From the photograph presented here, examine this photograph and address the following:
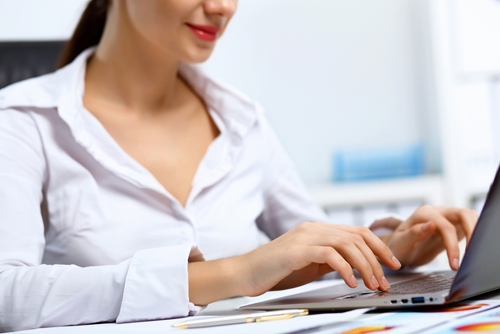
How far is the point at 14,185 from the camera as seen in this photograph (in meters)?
0.92

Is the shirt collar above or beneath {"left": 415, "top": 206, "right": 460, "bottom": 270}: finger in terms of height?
above

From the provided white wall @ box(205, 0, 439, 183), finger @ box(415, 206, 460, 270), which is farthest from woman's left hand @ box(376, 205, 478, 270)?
white wall @ box(205, 0, 439, 183)

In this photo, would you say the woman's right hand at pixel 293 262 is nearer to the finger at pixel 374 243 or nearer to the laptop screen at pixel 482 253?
the finger at pixel 374 243

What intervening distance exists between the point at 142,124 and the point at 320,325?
2.23 ft

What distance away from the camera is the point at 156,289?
0.73 meters

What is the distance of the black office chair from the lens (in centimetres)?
135

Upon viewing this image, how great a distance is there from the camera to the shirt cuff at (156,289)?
2.39 feet

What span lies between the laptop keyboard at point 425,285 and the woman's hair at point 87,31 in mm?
771

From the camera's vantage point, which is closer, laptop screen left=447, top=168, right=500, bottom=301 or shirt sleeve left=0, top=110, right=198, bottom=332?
laptop screen left=447, top=168, right=500, bottom=301

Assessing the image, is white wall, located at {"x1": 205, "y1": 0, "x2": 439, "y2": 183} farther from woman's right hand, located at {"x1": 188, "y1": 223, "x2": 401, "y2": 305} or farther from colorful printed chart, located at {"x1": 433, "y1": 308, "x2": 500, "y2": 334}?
colorful printed chart, located at {"x1": 433, "y1": 308, "x2": 500, "y2": 334}

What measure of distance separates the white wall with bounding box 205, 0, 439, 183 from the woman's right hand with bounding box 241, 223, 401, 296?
1940 millimetres

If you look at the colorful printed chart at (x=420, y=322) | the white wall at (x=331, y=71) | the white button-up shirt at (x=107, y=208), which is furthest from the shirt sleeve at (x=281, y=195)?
the white wall at (x=331, y=71)

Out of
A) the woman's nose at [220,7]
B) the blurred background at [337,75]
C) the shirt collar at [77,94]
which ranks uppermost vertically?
the woman's nose at [220,7]

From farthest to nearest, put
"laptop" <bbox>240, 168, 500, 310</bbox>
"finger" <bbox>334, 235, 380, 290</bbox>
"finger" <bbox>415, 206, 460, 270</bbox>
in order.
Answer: "finger" <bbox>415, 206, 460, 270</bbox> < "finger" <bbox>334, 235, 380, 290</bbox> < "laptop" <bbox>240, 168, 500, 310</bbox>
